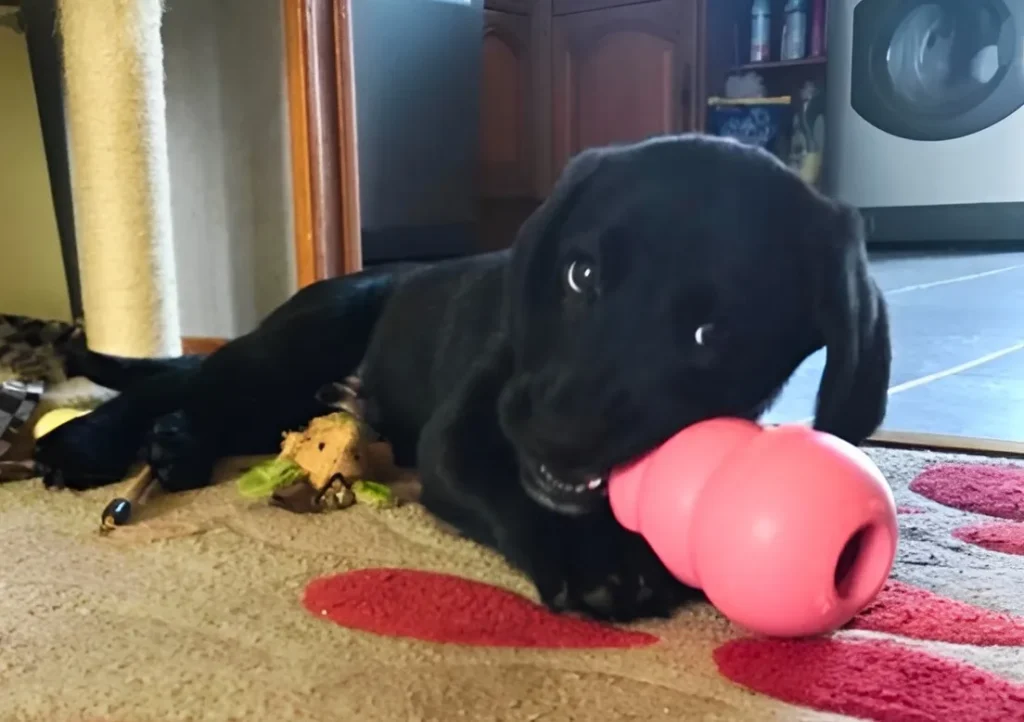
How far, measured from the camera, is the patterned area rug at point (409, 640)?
75cm

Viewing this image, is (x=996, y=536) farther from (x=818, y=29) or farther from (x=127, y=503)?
(x=818, y=29)

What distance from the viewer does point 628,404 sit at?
0.83 meters

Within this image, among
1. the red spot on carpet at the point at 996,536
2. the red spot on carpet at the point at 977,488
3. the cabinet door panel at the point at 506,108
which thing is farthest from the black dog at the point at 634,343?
the cabinet door panel at the point at 506,108

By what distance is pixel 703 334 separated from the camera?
33.1 inches

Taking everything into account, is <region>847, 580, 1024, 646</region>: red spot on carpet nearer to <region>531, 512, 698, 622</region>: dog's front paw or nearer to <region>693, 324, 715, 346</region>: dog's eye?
<region>531, 512, 698, 622</region>: dog's front paw

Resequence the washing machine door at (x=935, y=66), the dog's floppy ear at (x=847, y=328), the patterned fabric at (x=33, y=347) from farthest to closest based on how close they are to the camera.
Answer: the washing machine door at (x=935, y=66) < the patterned fabric at (x=33, y=347) < the dog's floppy ear at (x=847, y=328)

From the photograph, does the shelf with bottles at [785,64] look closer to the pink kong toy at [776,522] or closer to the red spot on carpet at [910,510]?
the red spot on carpet at [910,510]

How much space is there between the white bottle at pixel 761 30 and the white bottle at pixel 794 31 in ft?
0.23

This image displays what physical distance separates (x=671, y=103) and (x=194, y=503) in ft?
11.7

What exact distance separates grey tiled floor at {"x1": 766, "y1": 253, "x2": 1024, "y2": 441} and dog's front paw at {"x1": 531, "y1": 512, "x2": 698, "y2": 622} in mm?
293

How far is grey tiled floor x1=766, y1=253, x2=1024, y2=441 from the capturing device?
66.9 inches

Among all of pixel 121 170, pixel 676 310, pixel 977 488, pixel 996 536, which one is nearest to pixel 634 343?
pixel 676 310

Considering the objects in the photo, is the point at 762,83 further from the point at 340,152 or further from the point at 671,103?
the point at 340,152

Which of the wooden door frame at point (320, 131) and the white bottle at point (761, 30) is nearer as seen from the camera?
the wooden door frame at point (320, 131)
